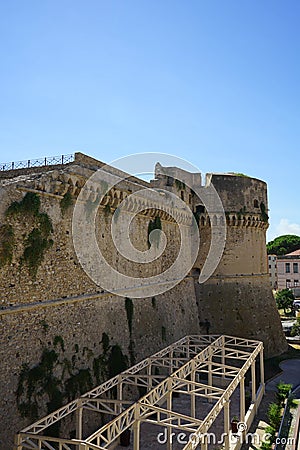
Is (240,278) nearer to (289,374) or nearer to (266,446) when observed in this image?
(289,374)

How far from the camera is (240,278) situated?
2136 cm

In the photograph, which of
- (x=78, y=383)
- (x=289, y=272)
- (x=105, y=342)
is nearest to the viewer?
(x=78, y=383)

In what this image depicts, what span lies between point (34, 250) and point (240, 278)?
45.4 ft

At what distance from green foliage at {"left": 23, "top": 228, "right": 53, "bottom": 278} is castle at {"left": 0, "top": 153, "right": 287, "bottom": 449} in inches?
1.0

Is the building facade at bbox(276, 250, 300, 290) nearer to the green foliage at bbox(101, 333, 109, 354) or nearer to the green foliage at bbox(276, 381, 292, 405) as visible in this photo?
the green foliage at bbox(276, 381, 292, 405)

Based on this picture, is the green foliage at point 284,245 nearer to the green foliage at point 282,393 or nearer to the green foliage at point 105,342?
the green foliage at point 282,393

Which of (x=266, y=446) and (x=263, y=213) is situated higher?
(x=263, y=213)

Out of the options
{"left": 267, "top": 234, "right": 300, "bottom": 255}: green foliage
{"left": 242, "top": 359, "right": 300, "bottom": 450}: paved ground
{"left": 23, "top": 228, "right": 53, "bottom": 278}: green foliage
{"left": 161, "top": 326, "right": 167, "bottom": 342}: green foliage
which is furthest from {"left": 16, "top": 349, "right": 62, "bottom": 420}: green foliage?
{"left": 267, "top": 234, "right": 300, "bottom": 255}: green foliage

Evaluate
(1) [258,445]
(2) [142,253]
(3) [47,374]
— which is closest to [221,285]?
(2) [142,253]

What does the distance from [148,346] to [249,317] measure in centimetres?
782

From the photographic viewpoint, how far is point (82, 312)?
1178 centimetres

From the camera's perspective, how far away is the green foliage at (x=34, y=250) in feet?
32.5

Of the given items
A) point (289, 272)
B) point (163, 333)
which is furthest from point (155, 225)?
point (289, 272)

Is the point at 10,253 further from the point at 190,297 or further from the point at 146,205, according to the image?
the point at 190,297
